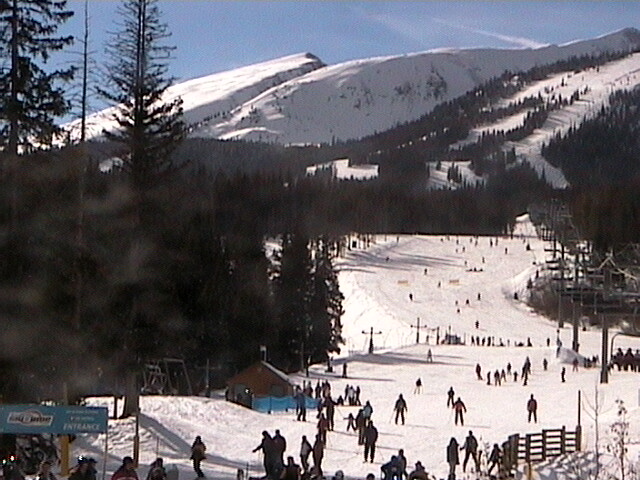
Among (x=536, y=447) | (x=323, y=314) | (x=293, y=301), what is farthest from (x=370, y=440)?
(x=323, y=314)

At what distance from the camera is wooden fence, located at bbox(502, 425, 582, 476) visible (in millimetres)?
20491

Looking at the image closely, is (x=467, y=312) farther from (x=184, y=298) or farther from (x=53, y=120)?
(x=53, y=120)

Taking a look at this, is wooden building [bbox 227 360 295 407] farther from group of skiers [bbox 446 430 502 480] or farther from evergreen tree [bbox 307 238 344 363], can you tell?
evergreen tree [bbox 307 238 344 363]

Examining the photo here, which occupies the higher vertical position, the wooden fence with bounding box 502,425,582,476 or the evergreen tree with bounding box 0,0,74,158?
the evergreen tree with bounding box 0,0,74,158

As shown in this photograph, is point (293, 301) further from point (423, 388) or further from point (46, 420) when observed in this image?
point (46, 420)

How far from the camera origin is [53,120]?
55.7 feet

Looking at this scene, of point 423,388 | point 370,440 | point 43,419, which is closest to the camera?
point 43,419

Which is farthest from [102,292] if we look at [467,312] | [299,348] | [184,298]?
[467,312]

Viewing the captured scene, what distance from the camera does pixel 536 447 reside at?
21.6 m

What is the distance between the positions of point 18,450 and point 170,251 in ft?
22.4

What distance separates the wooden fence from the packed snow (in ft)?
1.50

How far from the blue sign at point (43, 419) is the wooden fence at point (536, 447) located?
29.4ft

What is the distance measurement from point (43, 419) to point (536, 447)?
1153cm

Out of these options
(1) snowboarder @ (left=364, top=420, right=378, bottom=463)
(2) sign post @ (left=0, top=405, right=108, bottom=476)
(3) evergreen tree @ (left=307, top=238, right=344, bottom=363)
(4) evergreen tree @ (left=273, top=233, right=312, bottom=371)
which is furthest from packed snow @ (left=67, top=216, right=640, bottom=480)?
(2) sign post @ (left=0, top=405, right=108, bottom=476)
